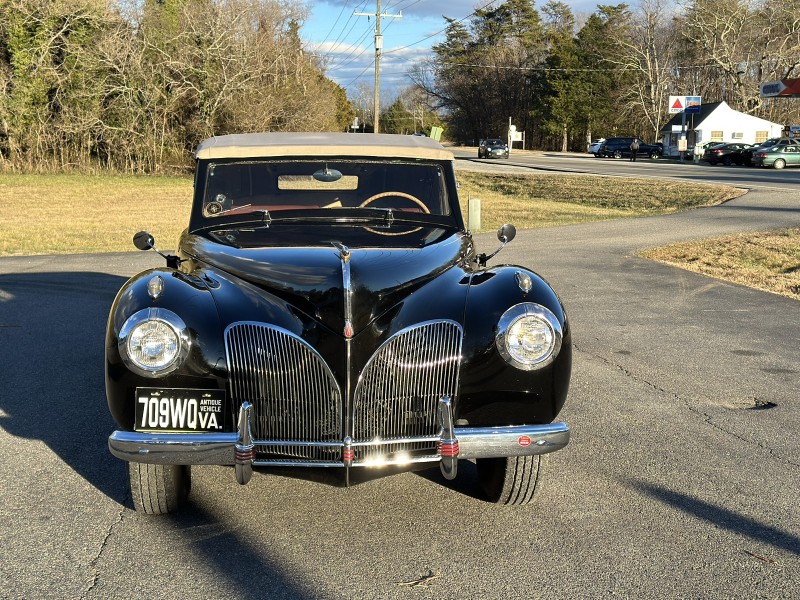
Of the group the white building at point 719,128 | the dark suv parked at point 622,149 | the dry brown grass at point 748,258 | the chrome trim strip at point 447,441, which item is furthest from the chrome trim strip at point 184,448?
the white building at point 719,128

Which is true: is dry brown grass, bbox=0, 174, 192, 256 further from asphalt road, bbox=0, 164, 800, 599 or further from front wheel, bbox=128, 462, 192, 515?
front wheel, bbox=128, 462, 192, 515

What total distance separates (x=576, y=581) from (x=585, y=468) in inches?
52.9

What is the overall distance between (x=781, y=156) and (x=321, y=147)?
41727 mm

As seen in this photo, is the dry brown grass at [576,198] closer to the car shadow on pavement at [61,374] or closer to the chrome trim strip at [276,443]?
the car shadow on pavement at [61,374]

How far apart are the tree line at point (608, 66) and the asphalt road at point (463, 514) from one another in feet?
232

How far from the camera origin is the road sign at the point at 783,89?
50.0 m

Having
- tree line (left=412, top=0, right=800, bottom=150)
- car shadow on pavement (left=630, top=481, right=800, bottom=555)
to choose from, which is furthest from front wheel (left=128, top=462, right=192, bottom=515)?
tree line (left=412, top=0, right=800, bottom=150)

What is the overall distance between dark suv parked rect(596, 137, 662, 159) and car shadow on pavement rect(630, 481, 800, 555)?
5838 cm

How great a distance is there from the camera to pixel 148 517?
12.9ft

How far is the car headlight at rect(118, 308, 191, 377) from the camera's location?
140 inches

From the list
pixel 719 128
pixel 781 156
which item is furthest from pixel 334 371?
pixel 719 128

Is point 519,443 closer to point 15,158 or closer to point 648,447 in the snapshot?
point 648,447

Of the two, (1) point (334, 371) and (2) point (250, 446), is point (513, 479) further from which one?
(2) point (250, 446)

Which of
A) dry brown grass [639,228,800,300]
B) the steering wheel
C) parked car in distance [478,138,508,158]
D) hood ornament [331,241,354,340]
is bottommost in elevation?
dry brown grass [639,228,800,300]
